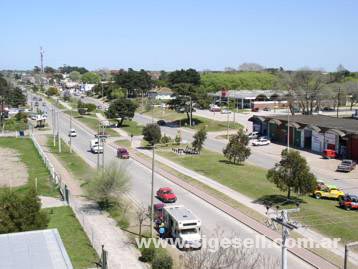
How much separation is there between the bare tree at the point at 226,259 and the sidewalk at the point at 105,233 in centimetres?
340

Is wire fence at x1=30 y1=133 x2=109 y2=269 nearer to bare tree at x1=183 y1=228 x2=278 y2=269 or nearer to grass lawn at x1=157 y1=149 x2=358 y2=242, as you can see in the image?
bare tree at x1=183 y1=228 x2=278 y2=269

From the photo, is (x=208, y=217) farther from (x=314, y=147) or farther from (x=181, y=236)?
(x=314, y=147)

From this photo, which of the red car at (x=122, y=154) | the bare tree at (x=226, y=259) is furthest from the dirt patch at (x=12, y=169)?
the bare tree at (x=226, y=259)

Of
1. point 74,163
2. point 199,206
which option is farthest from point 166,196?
point 74,163

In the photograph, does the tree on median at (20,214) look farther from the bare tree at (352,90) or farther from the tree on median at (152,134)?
the bare tree at (352,90)

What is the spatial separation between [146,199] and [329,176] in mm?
20745

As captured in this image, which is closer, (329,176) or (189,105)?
(329,176)

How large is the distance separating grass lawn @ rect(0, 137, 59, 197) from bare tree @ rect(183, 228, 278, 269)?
67.5 feet

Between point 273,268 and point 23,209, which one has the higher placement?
point 23,209

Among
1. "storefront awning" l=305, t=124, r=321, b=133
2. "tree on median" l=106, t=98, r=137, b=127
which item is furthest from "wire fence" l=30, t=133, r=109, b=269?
"tree on median" l=106, t=98, r=137, b=127

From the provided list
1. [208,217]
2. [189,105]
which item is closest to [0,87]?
[189,105]

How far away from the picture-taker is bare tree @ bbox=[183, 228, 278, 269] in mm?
22725

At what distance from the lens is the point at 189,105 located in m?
94.8

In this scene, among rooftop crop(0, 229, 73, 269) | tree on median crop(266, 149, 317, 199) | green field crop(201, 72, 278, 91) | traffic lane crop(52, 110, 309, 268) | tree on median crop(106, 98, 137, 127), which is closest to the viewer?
rooftop crop(0, 229, 73, 269)
